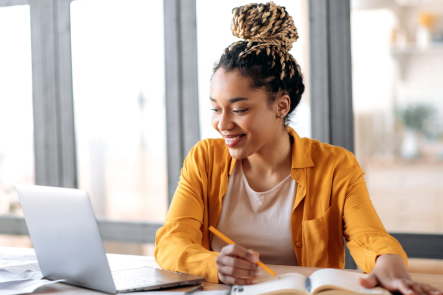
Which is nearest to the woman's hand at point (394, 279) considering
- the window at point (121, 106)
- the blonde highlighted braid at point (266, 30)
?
the blonde highlighted braid at point (266, 30)

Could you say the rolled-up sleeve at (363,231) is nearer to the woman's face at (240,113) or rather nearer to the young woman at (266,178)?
the young woman at (266,178)

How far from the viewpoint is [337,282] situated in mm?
936

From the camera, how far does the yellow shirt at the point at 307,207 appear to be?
1.32 metres

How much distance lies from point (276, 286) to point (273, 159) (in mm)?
717

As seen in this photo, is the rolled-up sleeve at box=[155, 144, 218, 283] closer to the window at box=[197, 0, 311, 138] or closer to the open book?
the open book

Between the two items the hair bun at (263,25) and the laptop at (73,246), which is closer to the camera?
the laptop at (73,246)

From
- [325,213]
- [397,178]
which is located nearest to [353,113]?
[397,178]

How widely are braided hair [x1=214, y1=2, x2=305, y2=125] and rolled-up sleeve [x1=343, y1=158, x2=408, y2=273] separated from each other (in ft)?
1.41

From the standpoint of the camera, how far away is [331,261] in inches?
60.6

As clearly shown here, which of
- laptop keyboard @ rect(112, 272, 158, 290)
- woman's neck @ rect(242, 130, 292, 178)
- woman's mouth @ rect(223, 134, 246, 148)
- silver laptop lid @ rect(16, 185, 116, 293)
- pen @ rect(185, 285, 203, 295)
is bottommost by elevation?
pen @ rect(185, 285, 203, 295)

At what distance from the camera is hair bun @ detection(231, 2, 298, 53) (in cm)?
153

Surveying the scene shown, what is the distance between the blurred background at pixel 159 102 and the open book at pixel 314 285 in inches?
43.1

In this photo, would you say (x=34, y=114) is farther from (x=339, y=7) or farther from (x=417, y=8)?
(x=417, y=8)

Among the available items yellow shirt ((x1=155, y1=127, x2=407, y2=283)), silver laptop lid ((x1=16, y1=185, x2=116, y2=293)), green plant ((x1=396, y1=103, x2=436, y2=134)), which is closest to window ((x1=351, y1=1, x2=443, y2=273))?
green plant ((x1=396, y1=103, x2=436, y2=134))
